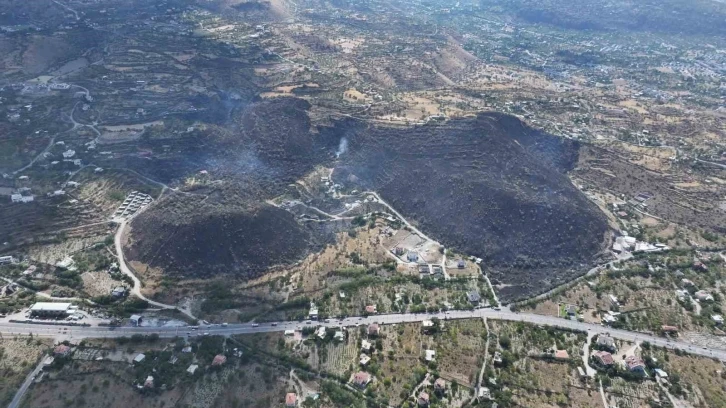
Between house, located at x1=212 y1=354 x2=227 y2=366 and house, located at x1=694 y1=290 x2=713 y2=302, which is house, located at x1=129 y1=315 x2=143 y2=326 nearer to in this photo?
house, located at x1=212 y1=354 x2=227 y2=366

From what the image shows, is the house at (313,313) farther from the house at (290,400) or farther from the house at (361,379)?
the house at (290,400)

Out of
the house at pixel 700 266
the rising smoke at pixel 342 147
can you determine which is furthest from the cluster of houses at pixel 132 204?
the house at pixel 700 266

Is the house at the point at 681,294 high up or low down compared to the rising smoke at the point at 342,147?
up

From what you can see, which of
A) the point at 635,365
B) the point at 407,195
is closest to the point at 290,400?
the point at 635,365

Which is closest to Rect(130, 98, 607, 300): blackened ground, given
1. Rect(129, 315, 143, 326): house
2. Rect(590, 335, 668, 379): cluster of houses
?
Rect(129, 315, 143, 326): house

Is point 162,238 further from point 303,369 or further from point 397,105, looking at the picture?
point 397,105
